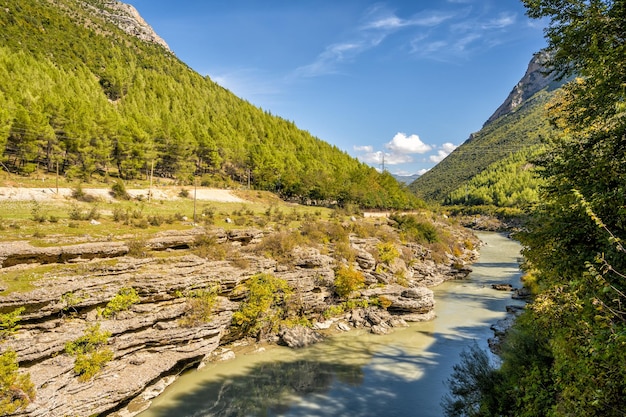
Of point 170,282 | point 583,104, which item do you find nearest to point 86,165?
point 170,282

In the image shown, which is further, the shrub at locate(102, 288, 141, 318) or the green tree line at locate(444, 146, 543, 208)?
the green tree line at locate(444, 146, 543, 208)

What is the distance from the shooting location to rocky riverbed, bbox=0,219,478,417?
16.2 m

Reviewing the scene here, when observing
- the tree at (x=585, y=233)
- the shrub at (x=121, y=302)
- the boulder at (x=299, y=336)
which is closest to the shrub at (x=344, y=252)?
the boulder at (x=299, y=336)

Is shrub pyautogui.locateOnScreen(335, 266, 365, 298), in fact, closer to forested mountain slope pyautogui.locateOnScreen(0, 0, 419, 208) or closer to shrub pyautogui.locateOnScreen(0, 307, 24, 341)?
shrub pyautogui.locateOnScreen(0, 307, 24, 341)

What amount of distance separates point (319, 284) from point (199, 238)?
502 inches

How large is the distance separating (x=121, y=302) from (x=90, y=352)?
3.69 metres

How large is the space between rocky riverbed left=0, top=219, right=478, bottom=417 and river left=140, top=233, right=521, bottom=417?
169 centimetres

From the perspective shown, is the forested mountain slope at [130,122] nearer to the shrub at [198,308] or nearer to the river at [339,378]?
the shrub at [198,308]

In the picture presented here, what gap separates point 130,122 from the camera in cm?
6297

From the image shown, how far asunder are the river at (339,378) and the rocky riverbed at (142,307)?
1.69 metres

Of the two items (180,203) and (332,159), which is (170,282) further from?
(332,159)

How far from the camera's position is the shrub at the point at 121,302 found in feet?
65.9

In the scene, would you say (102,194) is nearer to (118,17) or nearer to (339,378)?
(339,378)

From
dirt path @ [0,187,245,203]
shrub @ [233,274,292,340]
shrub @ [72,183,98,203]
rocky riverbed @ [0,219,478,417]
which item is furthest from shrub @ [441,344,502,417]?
shrub @ [72,183,98,203]
